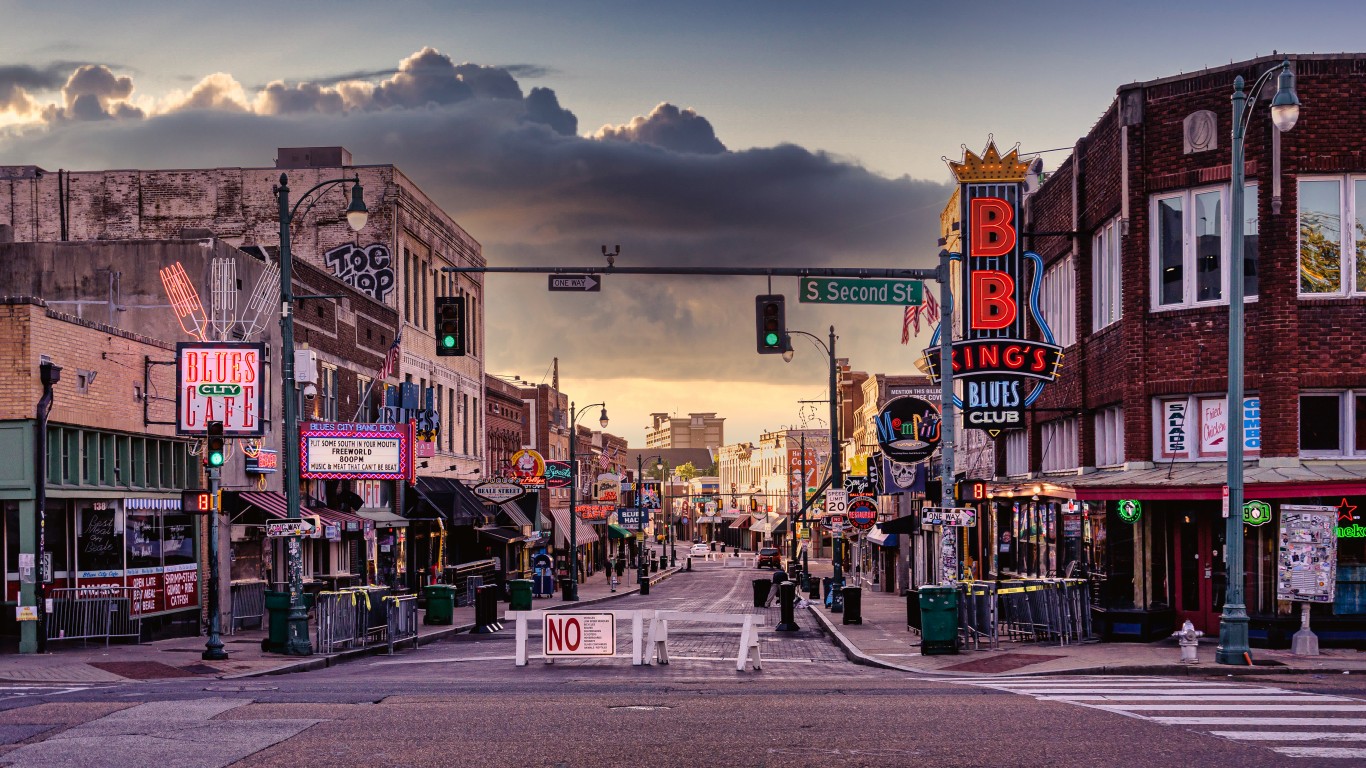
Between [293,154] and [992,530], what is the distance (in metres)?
29.8

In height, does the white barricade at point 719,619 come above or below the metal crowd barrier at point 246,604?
above

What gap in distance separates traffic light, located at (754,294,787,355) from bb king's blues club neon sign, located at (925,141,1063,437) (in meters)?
7.99

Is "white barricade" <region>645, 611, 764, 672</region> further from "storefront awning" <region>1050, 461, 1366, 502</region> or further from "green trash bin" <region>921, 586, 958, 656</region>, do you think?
"storefront awning" <region>1050, 461, 1366, 502</region>

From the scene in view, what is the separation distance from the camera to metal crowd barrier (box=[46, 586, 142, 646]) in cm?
2681

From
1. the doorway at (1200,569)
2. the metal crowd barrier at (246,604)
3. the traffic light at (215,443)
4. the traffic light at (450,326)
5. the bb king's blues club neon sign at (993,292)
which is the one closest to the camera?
the traffic light at (215,443)

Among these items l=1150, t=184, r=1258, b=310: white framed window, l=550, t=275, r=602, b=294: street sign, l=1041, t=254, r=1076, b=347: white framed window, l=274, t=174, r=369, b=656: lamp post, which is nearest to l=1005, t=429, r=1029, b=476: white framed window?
l=1041, t=254, r=1076, b=347: white framed window

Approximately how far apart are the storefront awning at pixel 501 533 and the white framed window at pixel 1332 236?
135 feet

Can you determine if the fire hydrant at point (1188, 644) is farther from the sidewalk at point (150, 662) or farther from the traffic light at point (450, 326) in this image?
the sidewalk at point (150, 662)

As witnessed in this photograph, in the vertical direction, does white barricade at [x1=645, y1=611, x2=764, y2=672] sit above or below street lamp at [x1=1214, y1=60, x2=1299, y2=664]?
below

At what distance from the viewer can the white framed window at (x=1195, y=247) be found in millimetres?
26141

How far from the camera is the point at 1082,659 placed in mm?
23156

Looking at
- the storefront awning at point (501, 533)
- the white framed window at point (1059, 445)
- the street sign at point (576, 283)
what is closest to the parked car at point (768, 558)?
the storefront awning at point (501, 533)

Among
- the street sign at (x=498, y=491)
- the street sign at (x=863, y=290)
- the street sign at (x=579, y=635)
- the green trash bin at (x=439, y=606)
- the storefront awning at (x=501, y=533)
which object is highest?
the street sign at (x=863, y=290)

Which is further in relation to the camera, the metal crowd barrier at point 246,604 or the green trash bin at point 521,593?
the green trash bin at point 521,593
